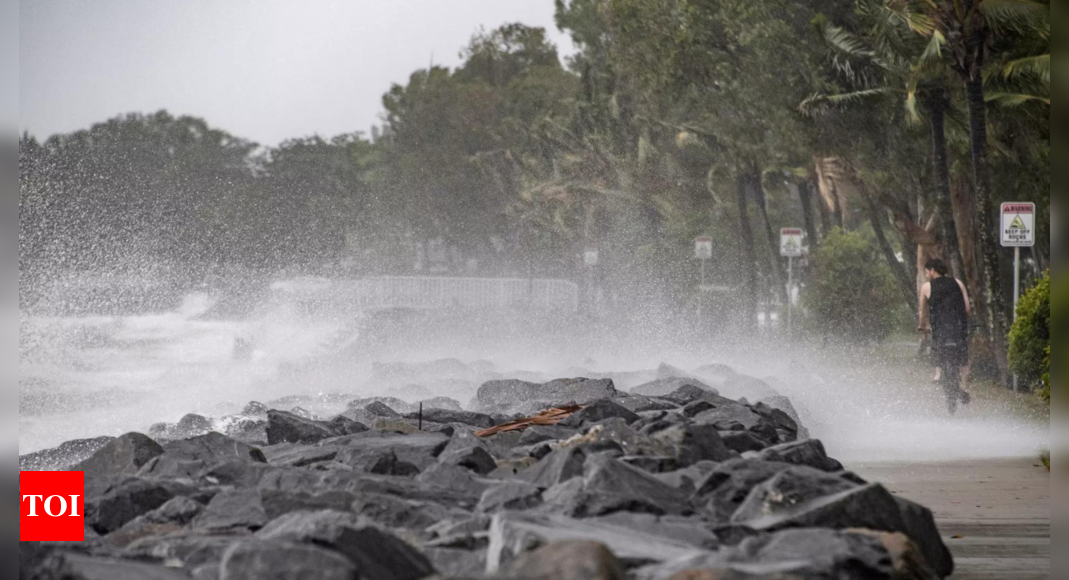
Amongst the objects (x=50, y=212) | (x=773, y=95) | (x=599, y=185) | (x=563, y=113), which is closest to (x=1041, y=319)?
(x=773, y=95)

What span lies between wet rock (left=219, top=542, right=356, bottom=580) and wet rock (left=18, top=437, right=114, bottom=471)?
4840mm

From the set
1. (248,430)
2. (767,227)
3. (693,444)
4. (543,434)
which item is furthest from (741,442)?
(767,227)

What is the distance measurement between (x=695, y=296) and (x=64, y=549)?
46.8 metres

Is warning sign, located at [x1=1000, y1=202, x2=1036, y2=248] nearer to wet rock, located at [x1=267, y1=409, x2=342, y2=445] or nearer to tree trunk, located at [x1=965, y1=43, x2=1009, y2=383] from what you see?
tree trunk, located at [x1=965, y1=43, x2=1009, y2=383]

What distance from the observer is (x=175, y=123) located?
58594 millimetres

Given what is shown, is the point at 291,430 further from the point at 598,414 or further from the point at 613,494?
the point at 613,494

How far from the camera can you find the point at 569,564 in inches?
140

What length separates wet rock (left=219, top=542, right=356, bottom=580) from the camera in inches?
148

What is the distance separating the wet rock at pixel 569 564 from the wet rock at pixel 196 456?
3300 millimetres

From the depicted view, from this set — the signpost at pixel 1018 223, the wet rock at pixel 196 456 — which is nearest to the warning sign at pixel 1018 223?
the signpost at pixel 1018 223

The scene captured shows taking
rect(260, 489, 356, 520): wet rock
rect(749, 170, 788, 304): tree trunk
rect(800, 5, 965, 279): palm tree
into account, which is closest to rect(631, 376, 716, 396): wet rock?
rect(260, 489, 356, 520): wet rock

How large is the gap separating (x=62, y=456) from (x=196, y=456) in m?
2.26

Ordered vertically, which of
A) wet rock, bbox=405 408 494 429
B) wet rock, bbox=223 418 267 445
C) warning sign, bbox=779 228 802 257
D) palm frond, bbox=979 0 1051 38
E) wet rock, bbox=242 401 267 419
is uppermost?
palm frond, bbox=979 0 1051 38

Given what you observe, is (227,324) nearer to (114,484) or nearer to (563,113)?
(114,484)
